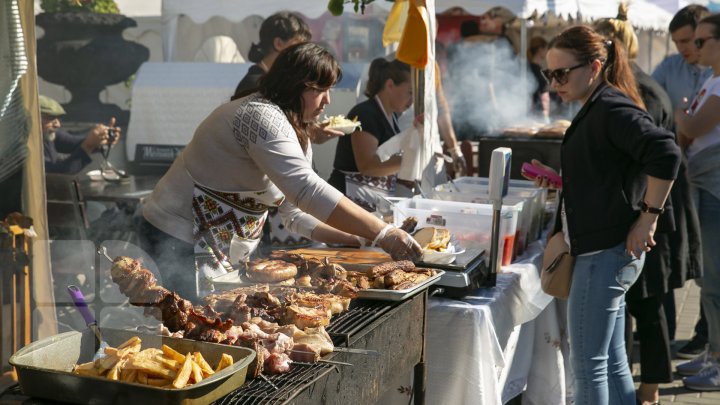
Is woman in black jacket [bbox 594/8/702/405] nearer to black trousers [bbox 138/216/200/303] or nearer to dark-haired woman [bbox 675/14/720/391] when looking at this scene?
dark-haired woman [bbox 675/14/720/391]

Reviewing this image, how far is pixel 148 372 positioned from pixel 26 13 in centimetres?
214

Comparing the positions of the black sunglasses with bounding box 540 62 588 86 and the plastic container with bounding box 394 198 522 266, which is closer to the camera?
the black sunglasses with bounding box 540 62 588 86

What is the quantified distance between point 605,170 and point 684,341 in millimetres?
3168

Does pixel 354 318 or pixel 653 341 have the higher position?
pixel 354 318

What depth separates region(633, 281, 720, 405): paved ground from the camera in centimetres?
469

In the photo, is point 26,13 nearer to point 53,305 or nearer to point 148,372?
point 53,305

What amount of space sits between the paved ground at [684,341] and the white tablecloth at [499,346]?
1000mm

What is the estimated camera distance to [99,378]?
172 cm

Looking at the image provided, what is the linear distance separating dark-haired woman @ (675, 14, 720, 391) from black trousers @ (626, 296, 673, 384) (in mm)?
679


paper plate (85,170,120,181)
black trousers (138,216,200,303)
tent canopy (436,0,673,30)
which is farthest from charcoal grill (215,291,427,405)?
tent canopy (436,0,673,30)

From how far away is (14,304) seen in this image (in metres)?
3.66

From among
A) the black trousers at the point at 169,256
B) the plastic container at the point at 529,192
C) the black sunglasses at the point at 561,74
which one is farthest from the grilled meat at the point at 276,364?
the plastic container at the point at 529,192

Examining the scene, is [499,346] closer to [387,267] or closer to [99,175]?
[387,267]

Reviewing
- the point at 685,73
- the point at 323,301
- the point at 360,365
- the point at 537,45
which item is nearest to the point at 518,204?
the point at 323,301
